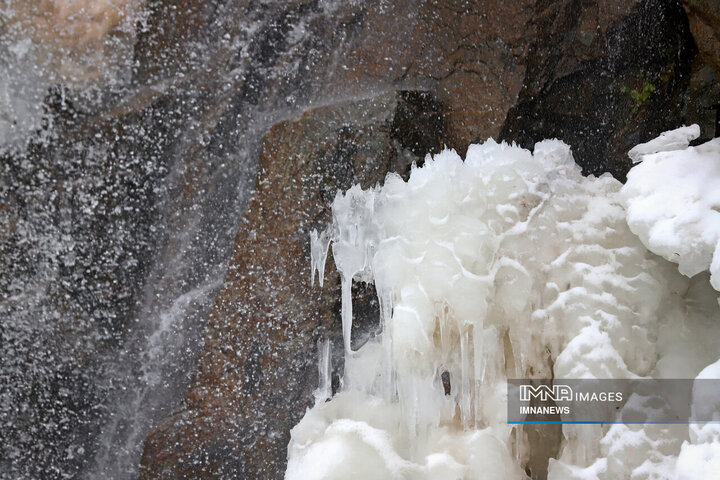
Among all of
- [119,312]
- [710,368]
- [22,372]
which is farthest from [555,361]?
[22,372]

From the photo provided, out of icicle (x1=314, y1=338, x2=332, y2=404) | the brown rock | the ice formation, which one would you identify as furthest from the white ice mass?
the brown rock

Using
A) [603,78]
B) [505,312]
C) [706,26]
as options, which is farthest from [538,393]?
[706,26]

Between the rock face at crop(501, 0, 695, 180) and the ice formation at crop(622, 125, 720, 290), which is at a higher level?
the rock face at crop(501, 0, 695, 180)

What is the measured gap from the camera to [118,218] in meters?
2.36

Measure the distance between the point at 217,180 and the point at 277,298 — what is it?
58 centimetres

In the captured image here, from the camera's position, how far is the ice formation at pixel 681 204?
204 cm

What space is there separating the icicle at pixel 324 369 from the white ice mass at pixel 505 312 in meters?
0.15

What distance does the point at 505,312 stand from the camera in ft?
7.77

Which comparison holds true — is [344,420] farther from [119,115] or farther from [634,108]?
[634,108]

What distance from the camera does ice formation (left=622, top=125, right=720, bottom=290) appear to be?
6.70 ft

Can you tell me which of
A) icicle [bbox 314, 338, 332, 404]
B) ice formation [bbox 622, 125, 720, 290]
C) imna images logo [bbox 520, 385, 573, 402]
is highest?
ice formation [bbox 622, 125, 720, 290]

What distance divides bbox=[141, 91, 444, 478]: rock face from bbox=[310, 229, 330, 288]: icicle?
0.10 ft

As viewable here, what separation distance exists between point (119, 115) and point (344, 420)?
1.52 metres

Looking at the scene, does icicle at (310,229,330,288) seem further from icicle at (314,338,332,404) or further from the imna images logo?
the imna images logo
